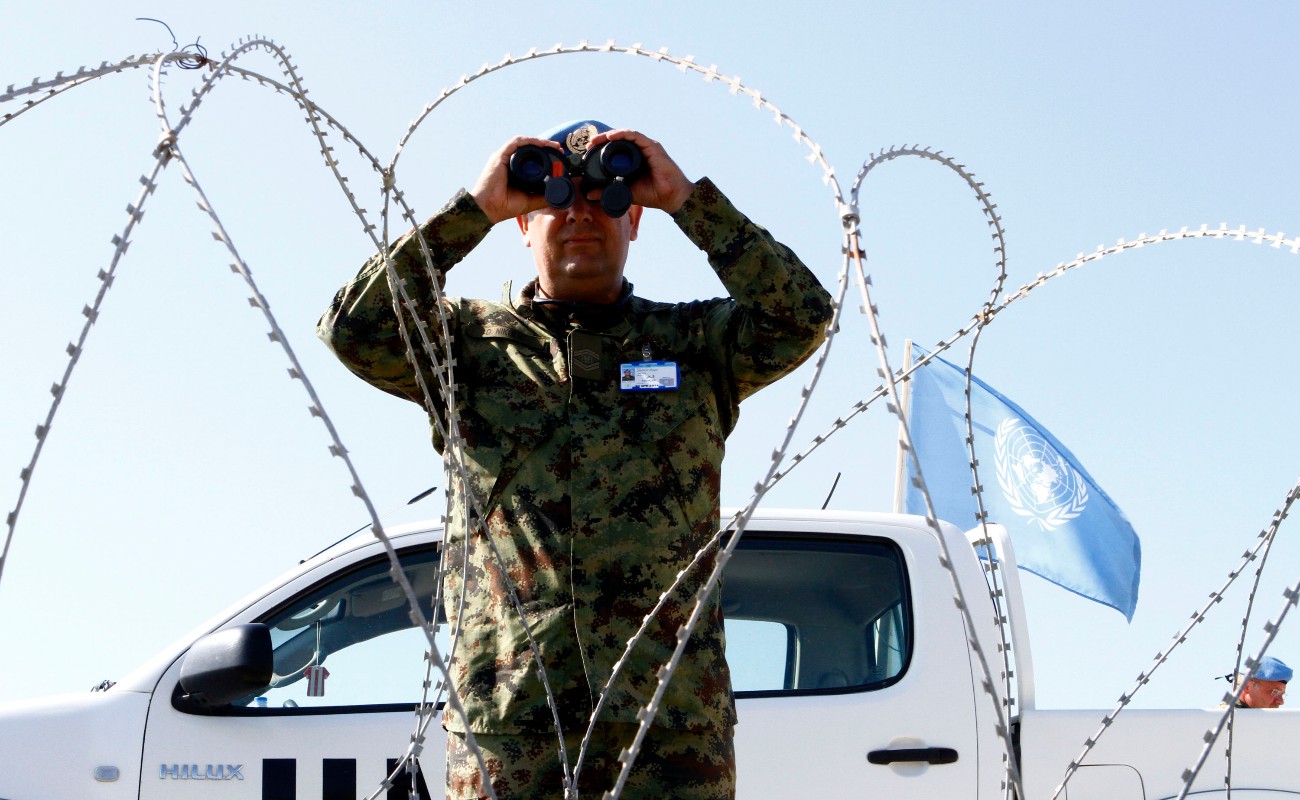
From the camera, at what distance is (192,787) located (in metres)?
4.00

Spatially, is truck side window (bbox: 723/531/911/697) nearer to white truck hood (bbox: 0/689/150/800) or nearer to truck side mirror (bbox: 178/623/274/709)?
truck side mirror (bbox: 178/623/274/709)

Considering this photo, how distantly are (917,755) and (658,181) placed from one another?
6.93 ft

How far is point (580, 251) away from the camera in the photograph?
9.89ft

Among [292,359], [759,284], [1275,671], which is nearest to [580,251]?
[759,284]

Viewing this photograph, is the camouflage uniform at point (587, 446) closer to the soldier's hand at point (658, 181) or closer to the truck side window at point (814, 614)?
the soldier's hand at point (658, 181)

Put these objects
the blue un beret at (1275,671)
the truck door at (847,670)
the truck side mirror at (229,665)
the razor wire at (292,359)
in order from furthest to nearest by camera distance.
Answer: the blue un beret at (1275,671) → the truck door at (847,670) → the truck side mirror at (229,665) → the razor wire at (292,359)

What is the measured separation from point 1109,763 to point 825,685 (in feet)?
2.84

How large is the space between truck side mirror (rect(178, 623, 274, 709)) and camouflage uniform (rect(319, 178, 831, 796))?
0.94 meters

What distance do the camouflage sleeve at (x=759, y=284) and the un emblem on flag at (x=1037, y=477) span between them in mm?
6260

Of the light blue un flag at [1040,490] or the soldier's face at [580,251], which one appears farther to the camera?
the light blue un flag at [1040,490]

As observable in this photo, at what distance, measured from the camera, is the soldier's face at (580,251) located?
9.85ft

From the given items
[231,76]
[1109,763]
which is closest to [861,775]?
[1109,763]

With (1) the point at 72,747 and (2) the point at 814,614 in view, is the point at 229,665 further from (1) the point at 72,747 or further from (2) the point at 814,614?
(2) the point at 814,614

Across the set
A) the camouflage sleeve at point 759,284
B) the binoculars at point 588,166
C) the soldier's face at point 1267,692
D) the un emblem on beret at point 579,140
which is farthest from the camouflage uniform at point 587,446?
the soldier's face at point 1267,692
